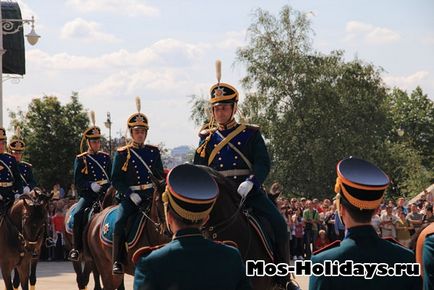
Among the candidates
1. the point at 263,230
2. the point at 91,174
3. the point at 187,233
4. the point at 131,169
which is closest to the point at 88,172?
the point at 91,174

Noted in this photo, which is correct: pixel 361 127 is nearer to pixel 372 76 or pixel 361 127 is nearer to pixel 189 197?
pixel 372 76

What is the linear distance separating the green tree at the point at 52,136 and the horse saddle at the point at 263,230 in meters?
38.0

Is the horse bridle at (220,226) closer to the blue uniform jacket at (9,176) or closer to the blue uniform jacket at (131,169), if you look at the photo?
the blue uniform jacket at (131,169)

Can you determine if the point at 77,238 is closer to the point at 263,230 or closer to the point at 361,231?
the point at 263,230

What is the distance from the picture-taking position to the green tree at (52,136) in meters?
48.0

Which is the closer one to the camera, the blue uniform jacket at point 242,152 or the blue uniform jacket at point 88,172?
the blue uniform jacket at point 242,152

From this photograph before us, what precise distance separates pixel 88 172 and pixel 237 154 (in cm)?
646

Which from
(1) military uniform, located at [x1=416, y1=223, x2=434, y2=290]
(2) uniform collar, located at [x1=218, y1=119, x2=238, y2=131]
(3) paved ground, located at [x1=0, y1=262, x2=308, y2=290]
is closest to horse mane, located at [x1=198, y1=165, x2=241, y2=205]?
(2) uniform collar, located at [x1=218, y1=119, x2=238, y2=131]

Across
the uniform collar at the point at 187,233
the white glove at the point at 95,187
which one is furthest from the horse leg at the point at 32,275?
the uniform collar at the point at 187,233

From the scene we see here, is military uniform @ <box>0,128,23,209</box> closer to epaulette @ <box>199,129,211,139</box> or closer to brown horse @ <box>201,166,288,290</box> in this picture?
epaulette @ <box>199,129,211,139</box>

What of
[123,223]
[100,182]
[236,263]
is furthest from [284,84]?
[236,263]

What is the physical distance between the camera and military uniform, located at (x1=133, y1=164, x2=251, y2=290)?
4941 mm

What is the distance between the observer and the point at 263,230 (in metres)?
10.1

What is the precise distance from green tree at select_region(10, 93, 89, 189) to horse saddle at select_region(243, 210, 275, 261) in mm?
37957
